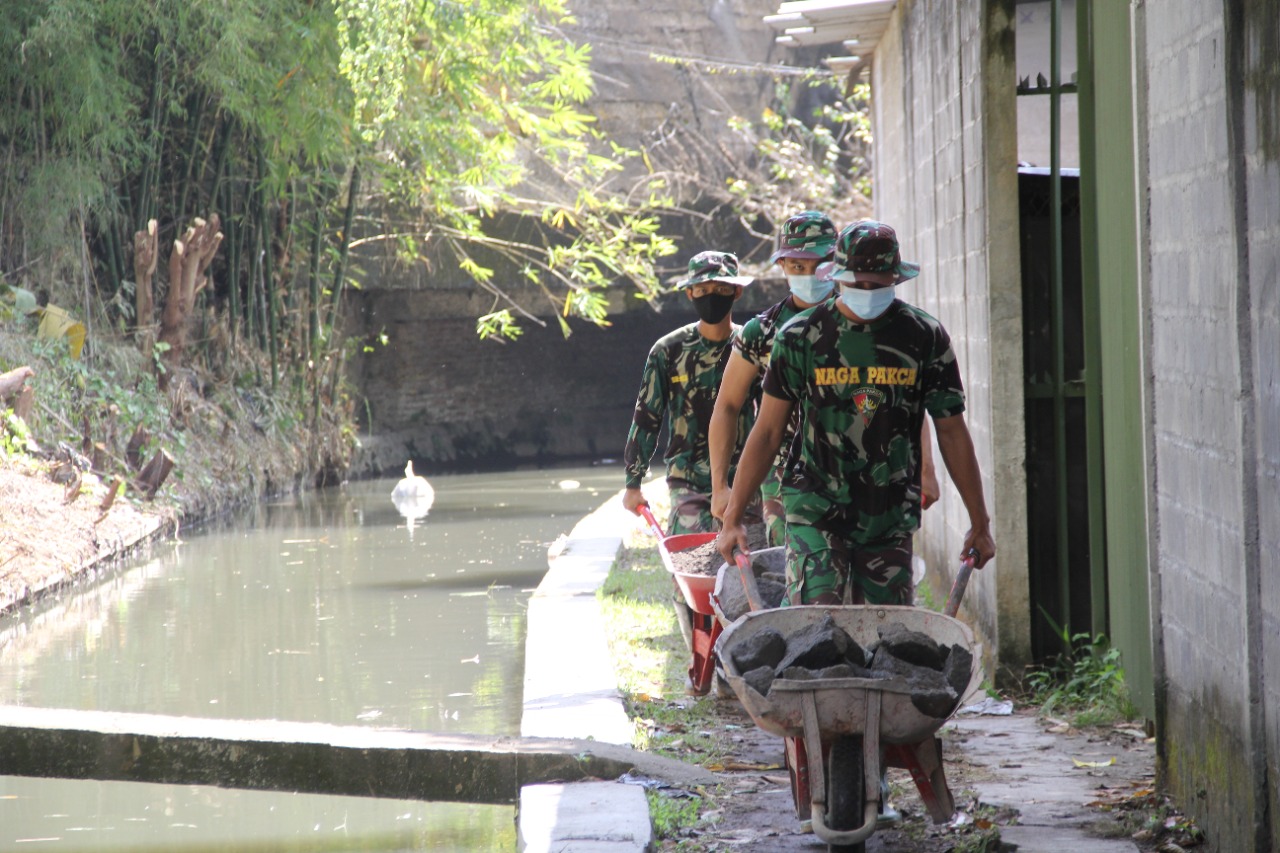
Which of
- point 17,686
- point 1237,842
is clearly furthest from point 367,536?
point 1237,842

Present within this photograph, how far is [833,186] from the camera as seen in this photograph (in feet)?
67.7

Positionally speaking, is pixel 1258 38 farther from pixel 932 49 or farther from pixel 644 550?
pixel 644 550

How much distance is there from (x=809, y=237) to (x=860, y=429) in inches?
48.9

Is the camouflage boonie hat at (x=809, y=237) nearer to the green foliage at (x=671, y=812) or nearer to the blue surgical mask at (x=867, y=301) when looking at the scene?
the blue surgical mask at (x=867, y=301)

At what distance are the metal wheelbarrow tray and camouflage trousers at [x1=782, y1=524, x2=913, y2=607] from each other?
240 millimetres

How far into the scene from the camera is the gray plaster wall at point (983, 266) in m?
6.34

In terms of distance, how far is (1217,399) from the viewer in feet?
13.3

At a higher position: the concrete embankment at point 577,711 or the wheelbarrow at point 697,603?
the wheelbarrow at point 697,603

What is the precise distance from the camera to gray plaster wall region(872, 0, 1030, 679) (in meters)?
6.34

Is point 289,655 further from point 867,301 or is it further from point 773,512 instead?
point 867,301

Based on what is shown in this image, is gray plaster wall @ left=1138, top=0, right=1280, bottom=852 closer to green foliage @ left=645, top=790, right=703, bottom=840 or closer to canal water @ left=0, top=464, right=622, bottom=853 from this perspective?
green foliage @ left=645, top=790, right=703, bottom=840

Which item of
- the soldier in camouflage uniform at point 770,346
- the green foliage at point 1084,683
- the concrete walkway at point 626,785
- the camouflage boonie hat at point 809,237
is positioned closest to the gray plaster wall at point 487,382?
the concrete walkway at point 626,785

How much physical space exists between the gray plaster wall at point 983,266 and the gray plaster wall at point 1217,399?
155 cm

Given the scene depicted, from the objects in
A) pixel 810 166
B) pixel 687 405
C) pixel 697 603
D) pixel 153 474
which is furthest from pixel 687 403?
pixel 810 166
